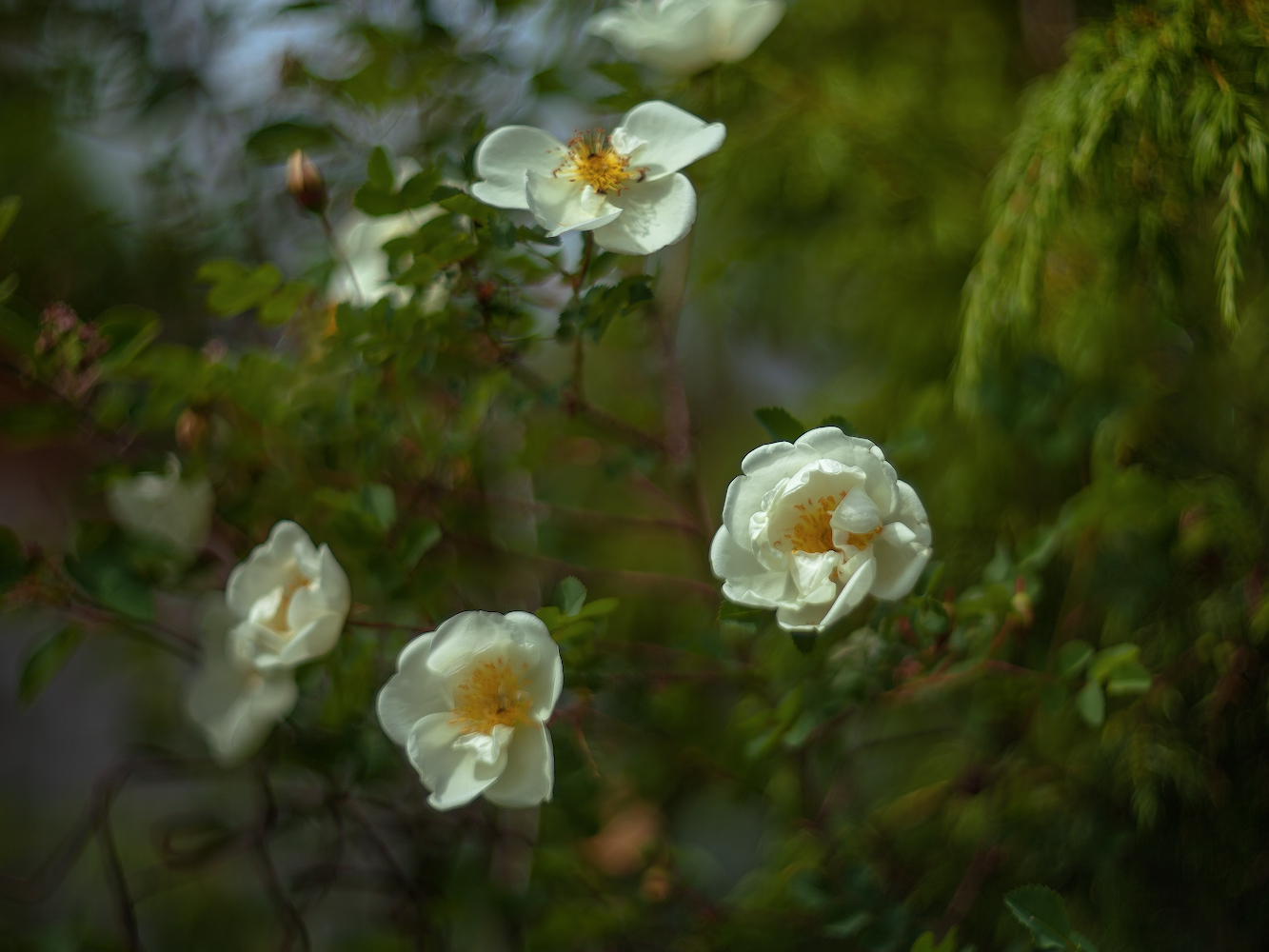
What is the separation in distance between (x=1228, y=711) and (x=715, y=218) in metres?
0.70

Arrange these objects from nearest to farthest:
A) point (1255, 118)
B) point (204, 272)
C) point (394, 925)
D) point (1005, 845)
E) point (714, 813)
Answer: point (1255, 118) → point (204, 272) → point (1005, 845) → point (394, 925) → point (714, 813)

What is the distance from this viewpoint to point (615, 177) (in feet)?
1.70

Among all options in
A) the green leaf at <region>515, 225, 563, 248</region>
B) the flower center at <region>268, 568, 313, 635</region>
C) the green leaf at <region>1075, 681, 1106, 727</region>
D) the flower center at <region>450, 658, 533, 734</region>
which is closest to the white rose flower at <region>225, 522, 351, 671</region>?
the flower center at <region>268, 568, 313, 635</region>

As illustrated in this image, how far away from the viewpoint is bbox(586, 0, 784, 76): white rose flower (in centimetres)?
61

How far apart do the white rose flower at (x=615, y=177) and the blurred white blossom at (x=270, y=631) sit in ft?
0.80

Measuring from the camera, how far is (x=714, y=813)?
1.03 m

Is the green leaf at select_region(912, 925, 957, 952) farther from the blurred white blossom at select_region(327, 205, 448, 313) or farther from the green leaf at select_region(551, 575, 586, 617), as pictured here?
the blurred white blossom at select_region(327, 205, 448, 313)

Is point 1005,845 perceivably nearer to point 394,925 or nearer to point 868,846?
point 868,846

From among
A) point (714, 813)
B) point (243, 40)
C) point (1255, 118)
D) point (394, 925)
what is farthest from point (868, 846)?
point (243, 40)

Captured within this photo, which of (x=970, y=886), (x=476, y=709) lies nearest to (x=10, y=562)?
(x=476, y=709)

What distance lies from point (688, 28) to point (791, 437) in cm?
29

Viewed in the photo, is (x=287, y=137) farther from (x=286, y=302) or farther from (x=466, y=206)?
(x=466, y=206)

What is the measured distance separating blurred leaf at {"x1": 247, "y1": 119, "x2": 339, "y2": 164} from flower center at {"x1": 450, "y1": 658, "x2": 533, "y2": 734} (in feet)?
1.61

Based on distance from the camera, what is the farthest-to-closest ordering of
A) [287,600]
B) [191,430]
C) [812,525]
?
[191,430]
[287,600]
[812,525]
